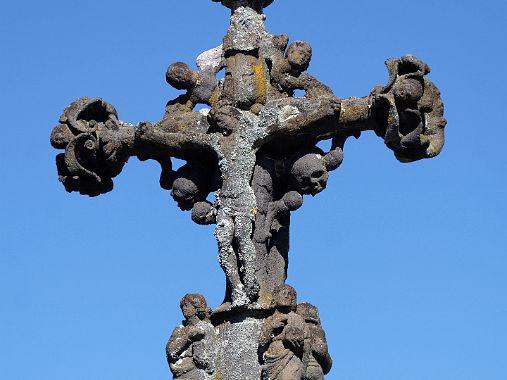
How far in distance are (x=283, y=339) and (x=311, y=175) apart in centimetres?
153

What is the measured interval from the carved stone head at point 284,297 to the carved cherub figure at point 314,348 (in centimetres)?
Result: 12

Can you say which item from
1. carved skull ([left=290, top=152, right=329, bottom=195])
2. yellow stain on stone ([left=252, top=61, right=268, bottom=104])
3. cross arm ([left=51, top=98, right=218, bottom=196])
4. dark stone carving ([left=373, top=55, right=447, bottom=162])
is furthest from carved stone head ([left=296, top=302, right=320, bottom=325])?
yellow stain on stone ([left=252, top=61, right=268, bottom=104])

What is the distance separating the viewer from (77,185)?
21.8 meters

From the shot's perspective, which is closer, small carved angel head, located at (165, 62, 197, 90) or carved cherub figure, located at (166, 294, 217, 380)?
carved cherub figure, located at (166, 294, 217, 380)

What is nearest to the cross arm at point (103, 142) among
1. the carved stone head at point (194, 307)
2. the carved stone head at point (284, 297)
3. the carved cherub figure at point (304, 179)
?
the carved cherub figure at point (304, 179)

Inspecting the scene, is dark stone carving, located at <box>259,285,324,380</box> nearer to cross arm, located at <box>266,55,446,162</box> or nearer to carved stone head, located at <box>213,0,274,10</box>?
cross arm, located at <box>266,55,446,162</box>

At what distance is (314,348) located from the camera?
2067 centimetres

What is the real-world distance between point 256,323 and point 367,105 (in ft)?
7.12

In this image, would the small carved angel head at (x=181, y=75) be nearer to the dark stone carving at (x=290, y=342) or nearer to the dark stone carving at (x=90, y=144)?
the dark stone carving at (x=90, y=144)

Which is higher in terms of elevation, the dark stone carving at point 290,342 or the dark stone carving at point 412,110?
the dark stone carving at point 412,110

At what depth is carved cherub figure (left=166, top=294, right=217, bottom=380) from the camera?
20.8 m

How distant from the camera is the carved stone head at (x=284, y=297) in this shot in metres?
20.7

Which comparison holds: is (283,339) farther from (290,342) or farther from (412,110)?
(412,110)

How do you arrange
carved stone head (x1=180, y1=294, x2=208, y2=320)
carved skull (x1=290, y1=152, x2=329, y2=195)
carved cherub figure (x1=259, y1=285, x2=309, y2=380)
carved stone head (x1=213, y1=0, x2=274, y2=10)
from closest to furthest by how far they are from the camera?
carved cherub figure (x1=259, y1=285, x2=309, y2=380) < carved stone head (x1=180, y1=294, x2=208, y2=320) < carved skull (x1=290, y1=152, x2=329, y2=195) < carved stone head (x1=213, y1=0, x2=274, y2=10)
